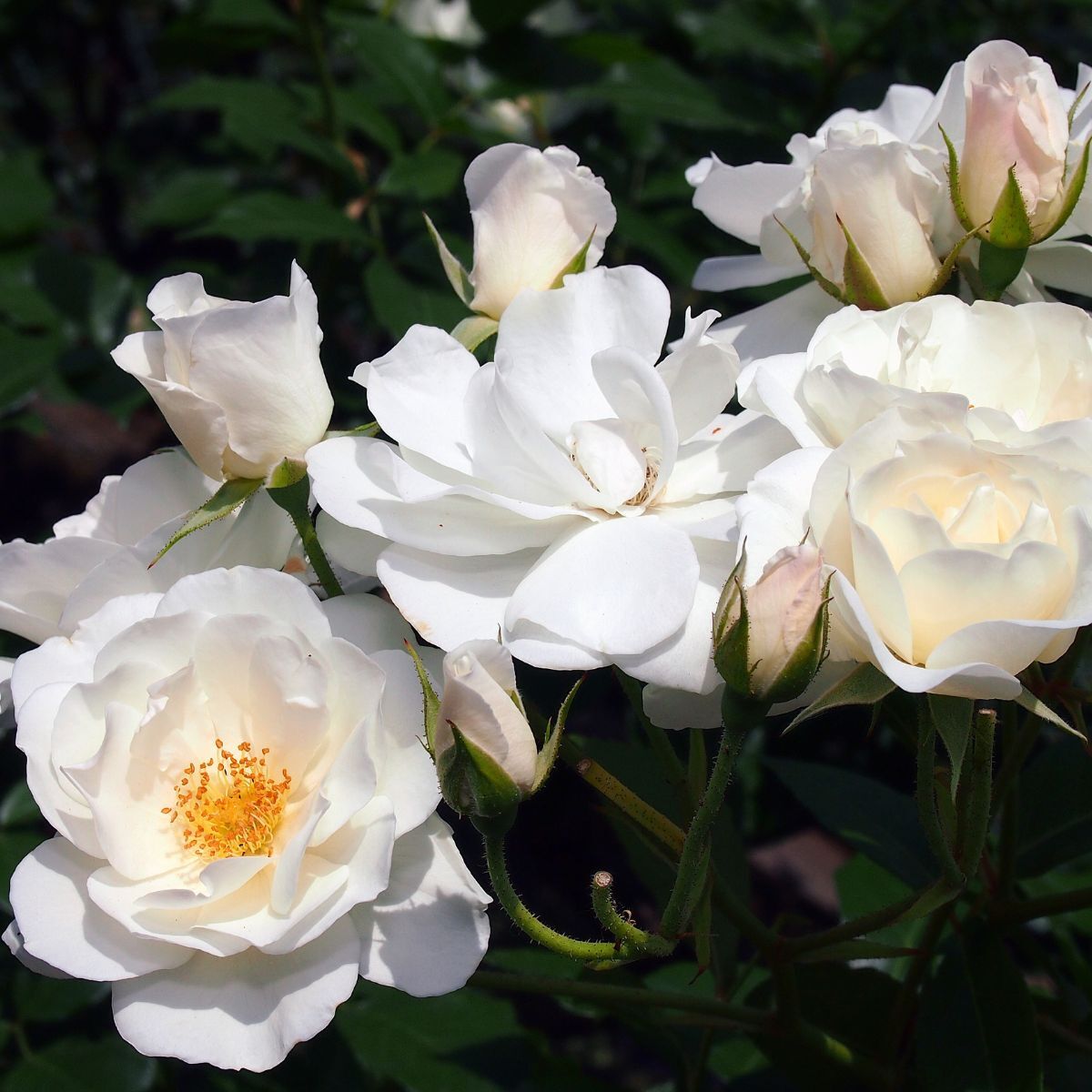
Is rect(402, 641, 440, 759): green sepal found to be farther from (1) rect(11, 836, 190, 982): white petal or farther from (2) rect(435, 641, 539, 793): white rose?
(1) rect(11, 836, 190, 982): white petal

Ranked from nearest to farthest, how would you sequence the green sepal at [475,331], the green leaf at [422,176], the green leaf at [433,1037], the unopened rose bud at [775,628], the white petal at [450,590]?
the unopened rose bud at [775,628] → the white petal at [450,590] → the green sepal at [475,331] → the green leaf at [433,1037] → the green leaf at [422,176]

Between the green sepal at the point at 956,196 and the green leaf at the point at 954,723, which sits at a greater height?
the green sepal at the point at 956,196

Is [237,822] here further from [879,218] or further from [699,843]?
[879,218]

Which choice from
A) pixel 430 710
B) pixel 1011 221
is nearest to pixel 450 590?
pixel 430 710

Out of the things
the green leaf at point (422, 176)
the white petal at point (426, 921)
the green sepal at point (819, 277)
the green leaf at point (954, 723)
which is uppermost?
the green sepal at point (819, 277)

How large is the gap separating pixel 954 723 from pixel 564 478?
0.32 m

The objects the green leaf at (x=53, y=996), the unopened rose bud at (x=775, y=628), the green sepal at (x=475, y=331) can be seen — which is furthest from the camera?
the green leaf at (x=53, y=996)

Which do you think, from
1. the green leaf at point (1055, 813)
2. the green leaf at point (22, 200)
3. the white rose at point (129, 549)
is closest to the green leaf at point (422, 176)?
the green leaf at point (22, 200)

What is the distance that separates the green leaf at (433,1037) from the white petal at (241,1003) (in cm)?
71

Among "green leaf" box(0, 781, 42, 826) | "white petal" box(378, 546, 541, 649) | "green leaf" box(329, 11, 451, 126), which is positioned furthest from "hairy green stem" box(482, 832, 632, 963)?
"green leaf" box(329, 11, 451, 126)

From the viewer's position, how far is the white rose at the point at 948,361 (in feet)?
2.91

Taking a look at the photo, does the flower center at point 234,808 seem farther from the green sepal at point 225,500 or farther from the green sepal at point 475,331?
the green sepal at point 475,331

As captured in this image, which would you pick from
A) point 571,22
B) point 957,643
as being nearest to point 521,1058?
point 957,643

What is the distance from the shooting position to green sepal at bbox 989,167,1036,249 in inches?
38.2
